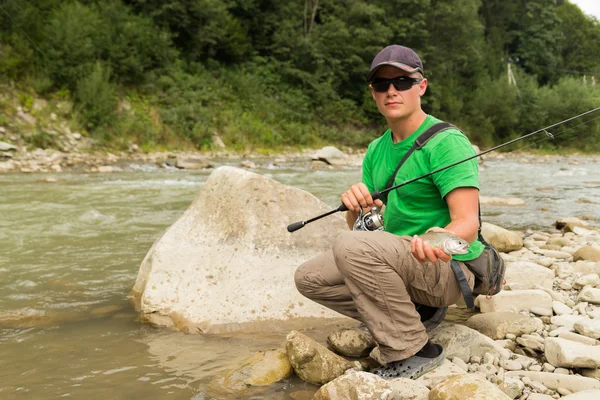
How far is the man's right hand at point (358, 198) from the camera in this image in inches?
107

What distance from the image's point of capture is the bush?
18219 mm

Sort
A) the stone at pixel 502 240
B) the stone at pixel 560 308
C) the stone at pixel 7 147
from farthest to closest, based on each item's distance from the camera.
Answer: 1. the stone at pixel 7 147
2. the stone at pixel 502 240
3. the stone at pixel 560 308

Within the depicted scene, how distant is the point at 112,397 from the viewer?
2.54 meters

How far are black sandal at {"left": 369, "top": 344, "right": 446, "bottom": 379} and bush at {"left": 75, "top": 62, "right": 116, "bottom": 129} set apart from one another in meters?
17.8

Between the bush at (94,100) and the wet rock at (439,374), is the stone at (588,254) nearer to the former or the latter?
the wet rock at (439,374)

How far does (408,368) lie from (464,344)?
0.48 meters

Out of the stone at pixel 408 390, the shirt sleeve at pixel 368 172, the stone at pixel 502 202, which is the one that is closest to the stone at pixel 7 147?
the stone at pixel 502 202

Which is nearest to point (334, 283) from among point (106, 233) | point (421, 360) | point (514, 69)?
point (421, 360)

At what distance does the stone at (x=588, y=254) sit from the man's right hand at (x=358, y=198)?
323cm

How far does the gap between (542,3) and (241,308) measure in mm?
55579

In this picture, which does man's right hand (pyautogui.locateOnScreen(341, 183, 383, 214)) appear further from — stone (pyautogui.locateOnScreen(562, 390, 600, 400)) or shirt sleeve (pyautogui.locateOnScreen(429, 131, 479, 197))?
stone (pyautogui.locateOnScreen(562, 390, 600, 400))

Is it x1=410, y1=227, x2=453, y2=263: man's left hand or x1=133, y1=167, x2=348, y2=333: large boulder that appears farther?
x1=133, y1=167, x2=348, y2=333: large boulder

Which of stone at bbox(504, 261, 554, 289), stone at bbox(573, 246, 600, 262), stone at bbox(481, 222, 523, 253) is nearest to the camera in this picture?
stone at bbox(504, 261, 554, 289)

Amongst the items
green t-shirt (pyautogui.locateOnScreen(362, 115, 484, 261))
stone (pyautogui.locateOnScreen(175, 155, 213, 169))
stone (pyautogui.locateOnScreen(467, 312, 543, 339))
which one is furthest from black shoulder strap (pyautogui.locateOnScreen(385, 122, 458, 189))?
stone (pyautogui.locateOnScreen(175, 155, 213, 169))
